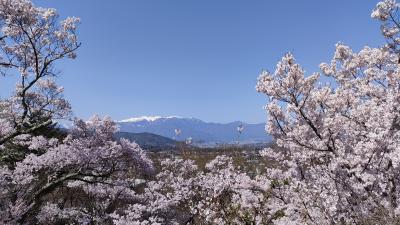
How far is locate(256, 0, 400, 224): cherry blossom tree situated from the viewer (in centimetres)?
934

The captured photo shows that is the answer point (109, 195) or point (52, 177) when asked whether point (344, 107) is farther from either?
point (109, 195)

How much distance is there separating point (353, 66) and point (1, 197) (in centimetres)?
1382

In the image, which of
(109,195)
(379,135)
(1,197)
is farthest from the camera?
(109,195)

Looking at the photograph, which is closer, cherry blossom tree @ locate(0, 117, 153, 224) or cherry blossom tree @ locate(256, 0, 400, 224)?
cherry blossom tree @ locate(256, 0, 400, 224)

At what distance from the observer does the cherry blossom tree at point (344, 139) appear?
30.6 feet

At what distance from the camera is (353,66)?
52.8 feet

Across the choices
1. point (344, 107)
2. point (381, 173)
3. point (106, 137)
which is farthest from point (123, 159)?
point (381, 173)

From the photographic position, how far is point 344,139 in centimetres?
1138

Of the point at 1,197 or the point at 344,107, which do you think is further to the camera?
the point at 1,197

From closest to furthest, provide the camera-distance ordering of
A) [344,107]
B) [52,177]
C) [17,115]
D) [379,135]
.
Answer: [379,135] < [344,107] < [52,177] < [17,115]

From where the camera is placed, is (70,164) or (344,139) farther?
(70,164)

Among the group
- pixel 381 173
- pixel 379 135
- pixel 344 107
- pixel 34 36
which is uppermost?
pixel 34 36

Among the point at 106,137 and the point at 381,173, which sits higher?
the point at 106,137

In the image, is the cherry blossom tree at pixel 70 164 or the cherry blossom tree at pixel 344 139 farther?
the cherry blossom tree at pixel 70 164
